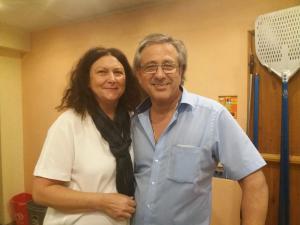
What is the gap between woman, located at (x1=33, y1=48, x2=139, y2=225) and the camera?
110 centimetres

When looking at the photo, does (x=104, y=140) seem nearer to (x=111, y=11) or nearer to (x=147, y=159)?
(x=147, y=159)

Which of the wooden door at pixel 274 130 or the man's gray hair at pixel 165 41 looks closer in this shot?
the man's gray hair at pixel 165 41

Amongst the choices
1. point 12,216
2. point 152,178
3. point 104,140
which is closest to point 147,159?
point 152,178

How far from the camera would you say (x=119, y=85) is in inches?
51.3

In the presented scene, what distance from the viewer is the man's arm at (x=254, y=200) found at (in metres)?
1.01

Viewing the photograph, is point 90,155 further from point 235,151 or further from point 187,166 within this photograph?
point 235,151

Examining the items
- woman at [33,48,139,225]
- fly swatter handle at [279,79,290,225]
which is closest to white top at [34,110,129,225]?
woman at [33,48,139,225]

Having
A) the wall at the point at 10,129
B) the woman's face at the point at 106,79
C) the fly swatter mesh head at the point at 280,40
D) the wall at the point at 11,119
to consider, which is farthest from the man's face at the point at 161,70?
the wall at the point at 10,129

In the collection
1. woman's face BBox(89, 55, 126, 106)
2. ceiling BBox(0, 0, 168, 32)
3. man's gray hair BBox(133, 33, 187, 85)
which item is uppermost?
ceiling BBox(0, 0, 168, 32)

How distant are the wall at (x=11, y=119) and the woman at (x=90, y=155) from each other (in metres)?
2.26

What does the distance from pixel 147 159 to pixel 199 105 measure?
12.9 inches

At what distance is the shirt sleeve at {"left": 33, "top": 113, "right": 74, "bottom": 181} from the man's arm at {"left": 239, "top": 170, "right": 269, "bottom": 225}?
0.73m

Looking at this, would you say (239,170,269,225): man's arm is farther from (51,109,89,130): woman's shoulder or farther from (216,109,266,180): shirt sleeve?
(51,109,89,130): woman's shoulder

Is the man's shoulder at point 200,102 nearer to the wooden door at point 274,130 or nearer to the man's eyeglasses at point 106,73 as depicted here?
the man's eyeglasses at point 106,73
